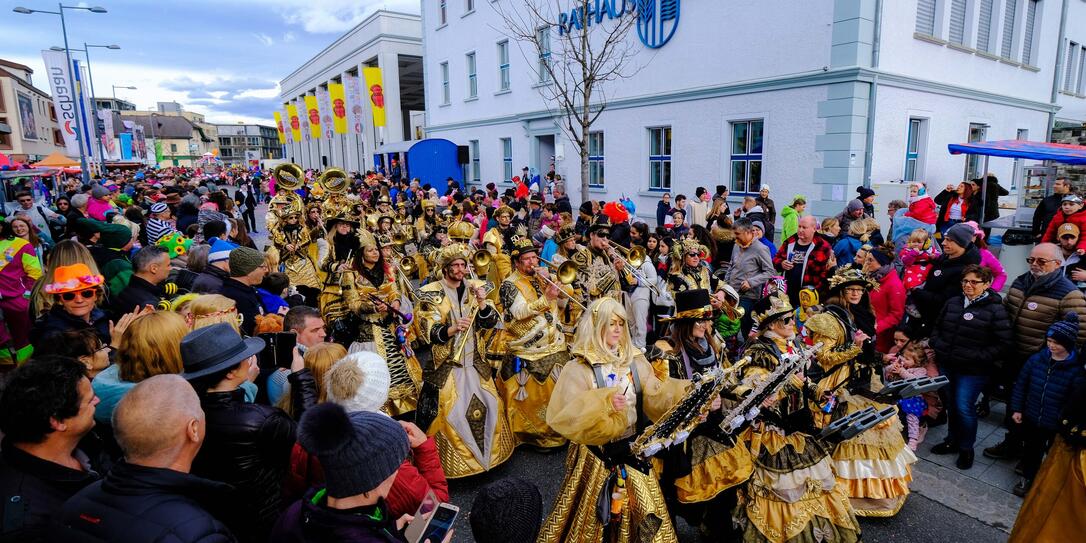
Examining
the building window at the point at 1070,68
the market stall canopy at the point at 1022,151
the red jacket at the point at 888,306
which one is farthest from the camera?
the building window at the point at 1070,68

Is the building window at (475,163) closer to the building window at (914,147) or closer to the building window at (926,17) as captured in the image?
the building window at (914,147)

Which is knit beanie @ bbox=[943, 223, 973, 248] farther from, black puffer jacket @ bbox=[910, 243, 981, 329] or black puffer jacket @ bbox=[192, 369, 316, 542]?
black puffer jacket @ bbox=[192, 369, 316, 542]

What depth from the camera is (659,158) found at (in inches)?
610

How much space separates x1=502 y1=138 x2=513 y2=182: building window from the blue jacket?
18986 mm

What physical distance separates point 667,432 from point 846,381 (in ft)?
5.95

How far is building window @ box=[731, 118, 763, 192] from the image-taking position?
42.7 ft

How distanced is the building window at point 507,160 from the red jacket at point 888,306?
17.3 metres

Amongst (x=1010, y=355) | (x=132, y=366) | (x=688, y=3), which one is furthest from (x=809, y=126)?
(x=132, y=366)

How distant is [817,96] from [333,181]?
9538mm

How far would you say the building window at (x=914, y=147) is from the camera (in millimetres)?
13172

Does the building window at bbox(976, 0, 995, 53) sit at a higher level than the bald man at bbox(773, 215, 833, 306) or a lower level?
higher

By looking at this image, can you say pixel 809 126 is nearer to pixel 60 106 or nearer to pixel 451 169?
pixel 451 169

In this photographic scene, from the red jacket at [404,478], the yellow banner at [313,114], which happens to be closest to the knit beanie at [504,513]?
the red jacket at [404,478]

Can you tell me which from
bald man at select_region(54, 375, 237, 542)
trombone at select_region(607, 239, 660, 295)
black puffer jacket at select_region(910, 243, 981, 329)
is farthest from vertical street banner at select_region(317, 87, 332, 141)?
bald man at select_region(54, 375, 237, 542)
